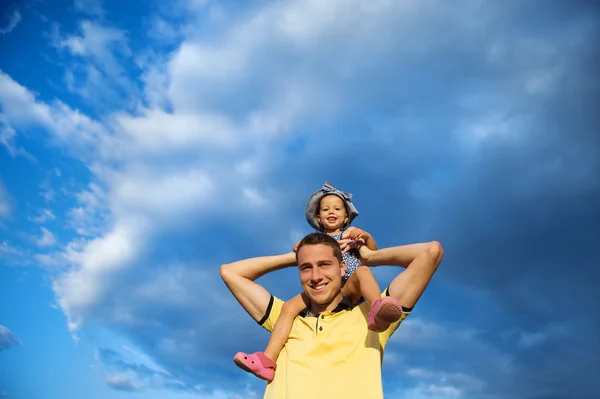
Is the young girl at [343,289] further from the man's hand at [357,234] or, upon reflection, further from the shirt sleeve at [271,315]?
the shirt sleeve at [271,315]

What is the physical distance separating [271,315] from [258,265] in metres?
0.62

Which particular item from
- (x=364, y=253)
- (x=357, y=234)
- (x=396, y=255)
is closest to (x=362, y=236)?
(x=357, y=234)

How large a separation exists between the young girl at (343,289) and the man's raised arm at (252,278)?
0.32 m

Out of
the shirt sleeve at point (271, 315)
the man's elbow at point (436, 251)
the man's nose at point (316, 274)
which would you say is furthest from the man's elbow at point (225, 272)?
the man's elbow at point (436, 251)

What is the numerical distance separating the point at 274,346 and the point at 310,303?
564 mm

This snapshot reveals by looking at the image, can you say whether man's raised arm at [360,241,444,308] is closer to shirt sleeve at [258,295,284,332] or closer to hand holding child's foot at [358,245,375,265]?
hand holding child's foot at [358,245,375,265]

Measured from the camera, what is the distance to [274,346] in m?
4.91

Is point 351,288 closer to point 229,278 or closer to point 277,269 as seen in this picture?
point 277,269

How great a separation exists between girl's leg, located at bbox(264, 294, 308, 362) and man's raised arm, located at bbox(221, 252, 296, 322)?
14.6 inches

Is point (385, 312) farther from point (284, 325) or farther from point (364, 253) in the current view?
point (364, 253)

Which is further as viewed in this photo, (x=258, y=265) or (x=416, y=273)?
(x=258, y=265)

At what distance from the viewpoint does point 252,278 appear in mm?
5742

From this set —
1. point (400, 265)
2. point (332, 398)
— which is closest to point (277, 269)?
point (400, 265)

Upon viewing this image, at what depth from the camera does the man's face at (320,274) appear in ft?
15.8
